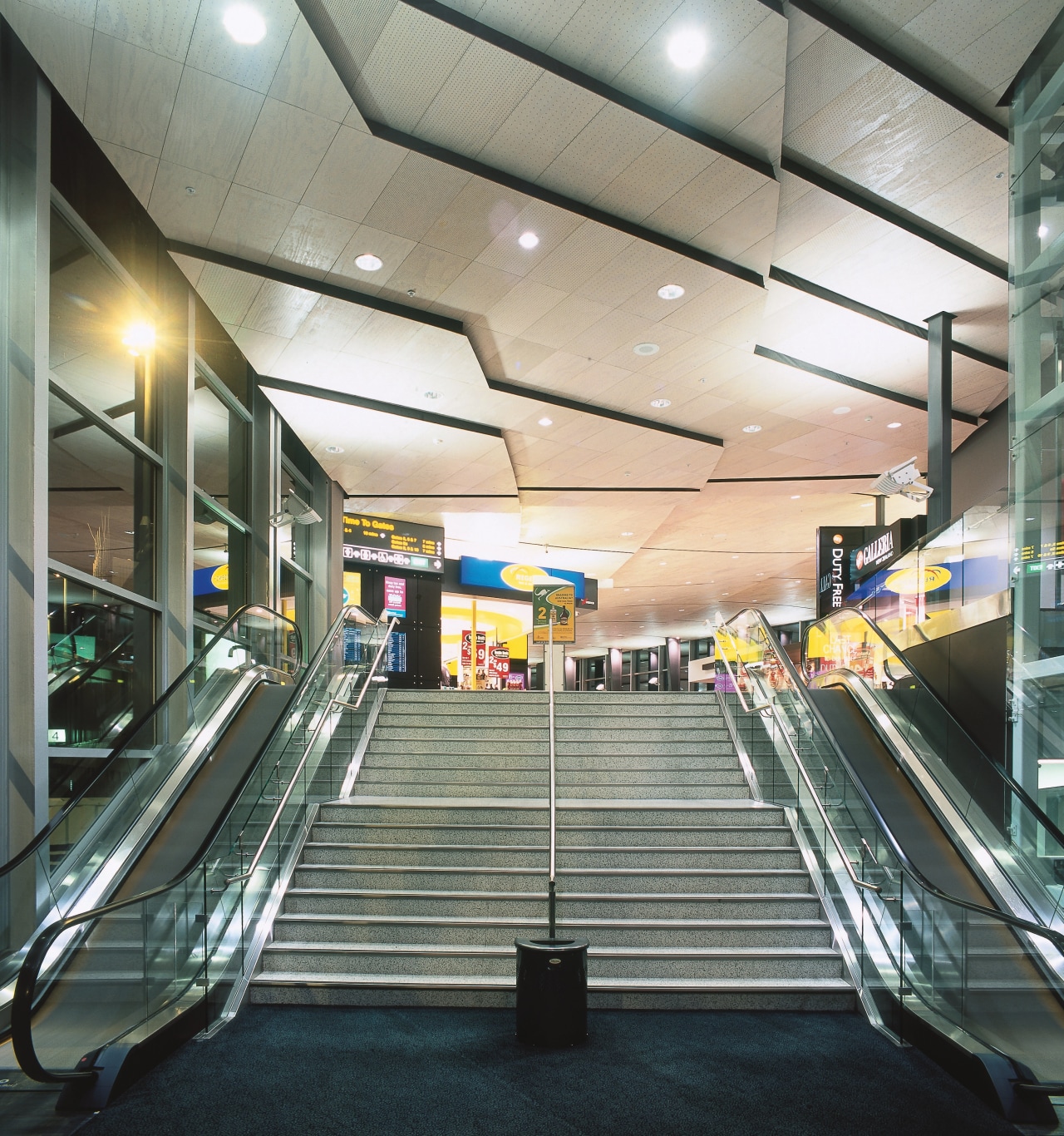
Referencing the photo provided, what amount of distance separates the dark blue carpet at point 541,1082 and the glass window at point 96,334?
177 inches

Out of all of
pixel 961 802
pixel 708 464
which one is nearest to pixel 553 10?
pixel 961 802

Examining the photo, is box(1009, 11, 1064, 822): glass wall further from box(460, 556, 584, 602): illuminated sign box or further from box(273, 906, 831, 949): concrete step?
box(460, 556, 584, 602): illuminated sign box

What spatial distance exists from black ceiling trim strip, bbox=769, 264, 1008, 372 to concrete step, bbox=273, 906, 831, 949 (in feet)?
19.0

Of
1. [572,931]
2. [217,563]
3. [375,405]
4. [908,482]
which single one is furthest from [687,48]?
[217,563]

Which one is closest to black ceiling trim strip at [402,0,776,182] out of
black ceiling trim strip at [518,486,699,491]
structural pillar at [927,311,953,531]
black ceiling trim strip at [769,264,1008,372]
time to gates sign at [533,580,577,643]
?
black ceiling trim strip at [769,264,1008,372]

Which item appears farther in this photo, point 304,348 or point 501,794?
point 304,348

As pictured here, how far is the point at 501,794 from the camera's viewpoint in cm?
845

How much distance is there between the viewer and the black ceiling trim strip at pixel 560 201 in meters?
6.66

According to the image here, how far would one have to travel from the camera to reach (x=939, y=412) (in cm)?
1030

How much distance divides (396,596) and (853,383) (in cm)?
992

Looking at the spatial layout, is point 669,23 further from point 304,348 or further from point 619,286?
point 304,348

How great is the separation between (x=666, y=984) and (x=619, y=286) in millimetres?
5811

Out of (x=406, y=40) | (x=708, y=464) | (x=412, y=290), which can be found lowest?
(x=708, y=464)

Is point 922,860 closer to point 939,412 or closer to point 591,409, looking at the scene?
point 939,412
